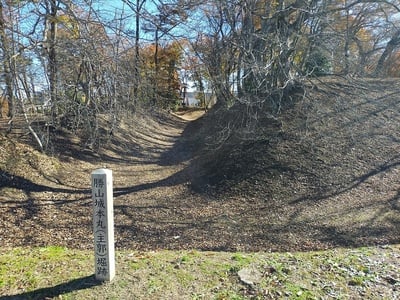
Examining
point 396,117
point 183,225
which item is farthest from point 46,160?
point 396,117

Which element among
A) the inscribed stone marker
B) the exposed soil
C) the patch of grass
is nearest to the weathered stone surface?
the patch of grass

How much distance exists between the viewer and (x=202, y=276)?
3154 mm

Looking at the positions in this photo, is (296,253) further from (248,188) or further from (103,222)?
(248,188)

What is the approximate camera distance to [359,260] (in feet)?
11.9

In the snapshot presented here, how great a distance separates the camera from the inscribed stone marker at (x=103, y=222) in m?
2.90

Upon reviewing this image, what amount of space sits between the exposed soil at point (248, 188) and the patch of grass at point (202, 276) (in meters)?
0.78

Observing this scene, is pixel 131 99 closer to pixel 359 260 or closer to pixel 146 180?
pixel 146 180

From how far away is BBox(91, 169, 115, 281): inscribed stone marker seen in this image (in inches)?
114

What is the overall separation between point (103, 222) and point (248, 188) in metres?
4.05

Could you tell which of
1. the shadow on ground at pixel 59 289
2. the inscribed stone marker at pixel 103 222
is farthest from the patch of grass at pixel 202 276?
the inscribed stone marker at pixel 103 222

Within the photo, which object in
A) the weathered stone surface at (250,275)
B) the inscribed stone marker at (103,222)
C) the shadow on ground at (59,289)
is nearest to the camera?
the shadow on ground at (59,289)

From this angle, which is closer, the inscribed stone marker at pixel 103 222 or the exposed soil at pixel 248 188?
the inscribed stone marker at pixel 103 222

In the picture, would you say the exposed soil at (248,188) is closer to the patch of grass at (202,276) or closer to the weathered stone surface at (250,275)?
the patch of grass at (202,276)

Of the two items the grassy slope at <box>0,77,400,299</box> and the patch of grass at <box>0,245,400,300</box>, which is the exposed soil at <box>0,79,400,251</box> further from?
the patch of grass at <box>0,245,400,300</box>
